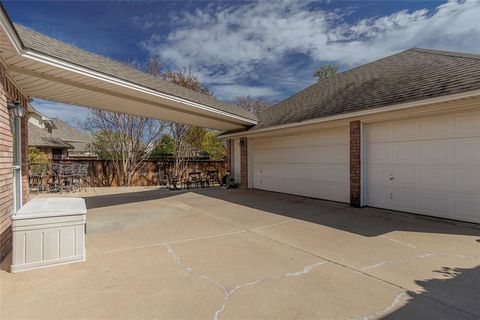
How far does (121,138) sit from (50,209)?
12542mm

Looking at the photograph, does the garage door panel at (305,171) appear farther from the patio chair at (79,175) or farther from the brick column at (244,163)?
the patio chair at (79,175)

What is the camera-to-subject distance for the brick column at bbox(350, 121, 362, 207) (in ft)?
25.6

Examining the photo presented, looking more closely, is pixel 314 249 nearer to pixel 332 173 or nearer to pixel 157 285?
pixel 157 285

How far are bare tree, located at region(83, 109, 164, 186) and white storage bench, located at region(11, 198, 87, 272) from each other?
12.2 metres

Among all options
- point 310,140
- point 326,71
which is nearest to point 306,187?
point 310,140

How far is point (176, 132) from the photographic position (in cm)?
1747

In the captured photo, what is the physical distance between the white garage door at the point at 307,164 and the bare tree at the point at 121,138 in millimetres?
7693

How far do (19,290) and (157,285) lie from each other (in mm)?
1605

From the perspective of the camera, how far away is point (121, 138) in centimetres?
1558

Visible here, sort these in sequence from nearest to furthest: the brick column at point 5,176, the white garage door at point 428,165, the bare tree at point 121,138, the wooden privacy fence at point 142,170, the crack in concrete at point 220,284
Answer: the crack in concrete at point 220,284
the brick column at point 5,176
the white garage door at point 428,165
the wooden privacy fence at point 142,170
the bare tree at point 121,138

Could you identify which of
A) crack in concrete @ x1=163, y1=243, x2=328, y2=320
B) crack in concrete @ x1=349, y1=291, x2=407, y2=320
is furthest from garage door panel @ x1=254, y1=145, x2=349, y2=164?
crack in concrete @ x1=349, y1=291, x2=407, y2=320

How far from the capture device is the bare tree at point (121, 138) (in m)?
15.5

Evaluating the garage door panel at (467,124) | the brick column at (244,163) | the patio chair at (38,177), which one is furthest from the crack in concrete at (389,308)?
the patio chair at (38,177)

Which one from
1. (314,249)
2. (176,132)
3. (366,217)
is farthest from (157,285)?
(176,132)
